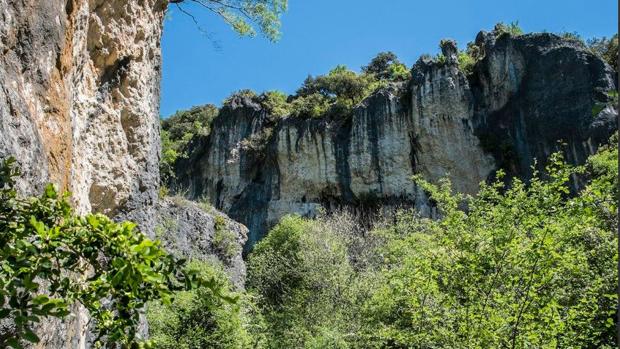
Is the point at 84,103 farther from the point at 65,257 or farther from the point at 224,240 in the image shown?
the point at 224,240

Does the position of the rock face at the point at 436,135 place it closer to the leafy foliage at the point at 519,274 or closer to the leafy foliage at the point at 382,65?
the leafy foliage at the point at 382,65

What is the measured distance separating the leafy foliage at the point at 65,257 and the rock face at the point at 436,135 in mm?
28831

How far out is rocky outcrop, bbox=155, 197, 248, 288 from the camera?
15680mm

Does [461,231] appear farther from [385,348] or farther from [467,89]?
[467,89]

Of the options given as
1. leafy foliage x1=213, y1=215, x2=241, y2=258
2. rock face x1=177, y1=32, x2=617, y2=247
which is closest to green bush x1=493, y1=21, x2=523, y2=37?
rock face x1=177, y1=32, x2=617, y2=247

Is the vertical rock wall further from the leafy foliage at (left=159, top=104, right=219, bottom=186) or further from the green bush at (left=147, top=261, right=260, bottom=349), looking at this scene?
the leafy foliage at (left=159, top=104, right=219, bottom=186)

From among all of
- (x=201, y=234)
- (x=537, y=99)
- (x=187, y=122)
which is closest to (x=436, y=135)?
(x=537, y=99)

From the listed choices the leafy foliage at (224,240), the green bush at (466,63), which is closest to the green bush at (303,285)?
the leafy foliage at (224,240)

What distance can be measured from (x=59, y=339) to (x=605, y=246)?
29.1 ft

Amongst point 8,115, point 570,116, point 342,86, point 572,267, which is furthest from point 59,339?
point 342,86

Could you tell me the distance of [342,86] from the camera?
40.2 m

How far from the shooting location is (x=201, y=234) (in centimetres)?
1700

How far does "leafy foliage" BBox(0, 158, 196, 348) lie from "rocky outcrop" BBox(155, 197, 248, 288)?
12772mm

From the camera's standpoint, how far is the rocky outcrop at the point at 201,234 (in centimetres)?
1568
